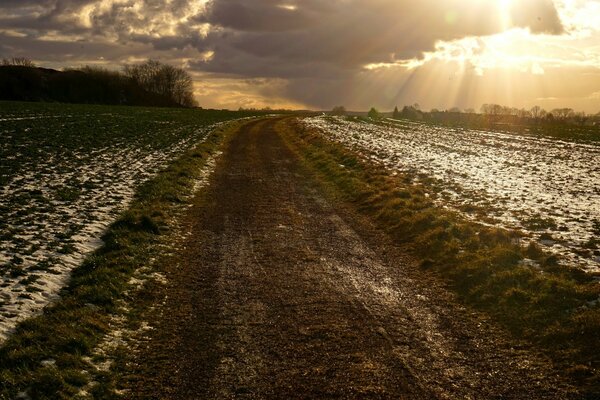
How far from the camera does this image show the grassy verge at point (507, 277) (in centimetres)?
715

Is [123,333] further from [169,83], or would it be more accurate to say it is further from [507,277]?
[169,83]

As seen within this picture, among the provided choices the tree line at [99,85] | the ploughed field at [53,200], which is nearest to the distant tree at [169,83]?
the tree line at [99,85]

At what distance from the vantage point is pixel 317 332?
7.37m

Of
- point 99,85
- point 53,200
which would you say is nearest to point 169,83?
point 99,85

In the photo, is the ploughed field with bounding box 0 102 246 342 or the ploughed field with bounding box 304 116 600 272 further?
the ploughed field with bounding box 304 116 600 272

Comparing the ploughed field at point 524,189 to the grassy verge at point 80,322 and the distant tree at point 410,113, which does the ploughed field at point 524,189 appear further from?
the distant tree at point 410,113

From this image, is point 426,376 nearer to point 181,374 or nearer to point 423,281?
point 181,374

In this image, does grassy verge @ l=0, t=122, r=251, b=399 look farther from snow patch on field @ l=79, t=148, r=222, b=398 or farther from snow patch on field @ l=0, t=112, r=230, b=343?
snow patch on field @ l=0, t=112, r=230, b=343

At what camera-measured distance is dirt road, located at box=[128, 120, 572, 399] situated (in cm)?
599

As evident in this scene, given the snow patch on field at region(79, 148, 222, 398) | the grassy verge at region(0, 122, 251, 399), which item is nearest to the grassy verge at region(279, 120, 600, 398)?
the snow patch on field at region(79, 148, 222, 398)

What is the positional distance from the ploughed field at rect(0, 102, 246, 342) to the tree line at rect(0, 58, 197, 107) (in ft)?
403

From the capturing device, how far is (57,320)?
7.43 metres

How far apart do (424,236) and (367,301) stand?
453 centimetres

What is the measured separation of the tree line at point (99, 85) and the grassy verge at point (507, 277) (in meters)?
143
